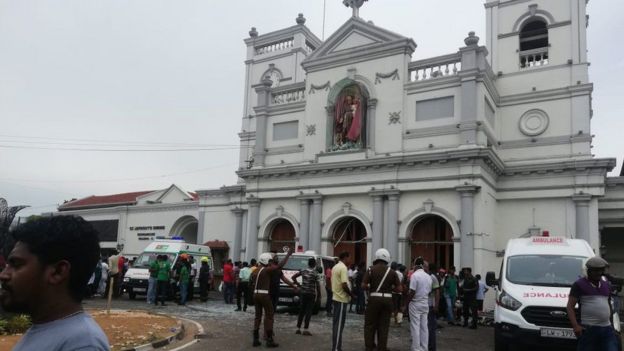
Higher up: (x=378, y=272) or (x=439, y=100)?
(x=439, y=100)

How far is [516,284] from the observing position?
10453mm

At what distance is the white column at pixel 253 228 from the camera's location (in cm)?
2662

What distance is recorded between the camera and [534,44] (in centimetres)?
2527

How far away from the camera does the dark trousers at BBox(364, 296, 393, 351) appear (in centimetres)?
942

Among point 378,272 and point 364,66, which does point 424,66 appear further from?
point 378,272

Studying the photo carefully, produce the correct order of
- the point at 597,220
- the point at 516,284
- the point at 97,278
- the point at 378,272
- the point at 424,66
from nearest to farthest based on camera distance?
1. the point at 378,272
2. the point at 516,284
3. the point at 97,278
4. the point at 597,220
5. the point at 424,66

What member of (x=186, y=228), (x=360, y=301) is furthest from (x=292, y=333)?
(x=186, y=228)

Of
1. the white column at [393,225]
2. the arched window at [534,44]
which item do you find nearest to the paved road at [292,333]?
the white column at [393,225]

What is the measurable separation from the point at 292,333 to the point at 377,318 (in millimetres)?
3549

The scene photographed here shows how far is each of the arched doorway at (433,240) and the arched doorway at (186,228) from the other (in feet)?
54.0

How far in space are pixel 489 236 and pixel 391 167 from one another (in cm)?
511

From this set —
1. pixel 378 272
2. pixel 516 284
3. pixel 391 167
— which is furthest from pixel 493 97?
pixel 378 272

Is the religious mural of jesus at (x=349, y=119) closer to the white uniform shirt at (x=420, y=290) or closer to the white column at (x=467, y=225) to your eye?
the white column at (x=467, y=225)

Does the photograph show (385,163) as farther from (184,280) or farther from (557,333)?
(557,333)
